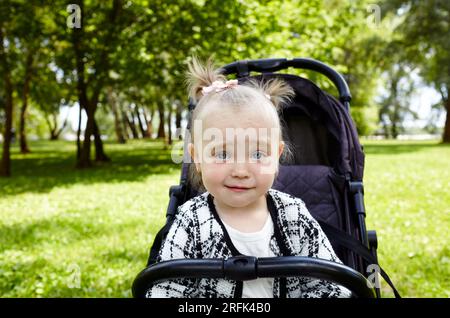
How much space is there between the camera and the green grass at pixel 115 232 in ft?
12.2

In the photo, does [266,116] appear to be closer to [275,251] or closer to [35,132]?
[275,251]

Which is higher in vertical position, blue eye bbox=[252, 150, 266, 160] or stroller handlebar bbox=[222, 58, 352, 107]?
stroller handlebar bbox=[222, 58, 352, 107]

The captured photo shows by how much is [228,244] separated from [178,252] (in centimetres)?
21

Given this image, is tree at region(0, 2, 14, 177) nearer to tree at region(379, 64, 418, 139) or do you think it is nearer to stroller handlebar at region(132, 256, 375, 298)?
stroller handlebar at region(132, 256, 375, 298)

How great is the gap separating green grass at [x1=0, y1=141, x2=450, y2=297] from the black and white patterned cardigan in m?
1.35

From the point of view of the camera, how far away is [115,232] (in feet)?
17.4

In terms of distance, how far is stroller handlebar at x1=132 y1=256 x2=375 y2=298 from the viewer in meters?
1.38

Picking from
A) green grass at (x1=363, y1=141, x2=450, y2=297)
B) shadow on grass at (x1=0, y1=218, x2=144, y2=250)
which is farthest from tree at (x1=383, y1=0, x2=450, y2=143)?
shadow on grass at (x1=0, y1=218, x2=144, y2=250)

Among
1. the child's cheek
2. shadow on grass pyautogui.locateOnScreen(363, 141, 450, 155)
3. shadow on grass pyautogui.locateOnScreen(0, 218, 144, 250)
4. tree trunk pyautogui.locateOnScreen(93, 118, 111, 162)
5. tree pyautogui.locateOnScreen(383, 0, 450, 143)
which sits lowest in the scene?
shadow on grass pyautogui.locateOnScreen(0, 218, 144, 250)

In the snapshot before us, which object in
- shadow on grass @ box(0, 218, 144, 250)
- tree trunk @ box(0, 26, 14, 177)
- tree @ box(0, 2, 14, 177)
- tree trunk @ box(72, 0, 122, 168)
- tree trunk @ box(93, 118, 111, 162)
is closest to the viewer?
shadow on grass @ box(0, 218, 144, 250)

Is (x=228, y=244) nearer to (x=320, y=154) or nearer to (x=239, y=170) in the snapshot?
(x=239, y=170)

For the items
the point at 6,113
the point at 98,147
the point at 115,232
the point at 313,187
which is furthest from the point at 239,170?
the point at 98,147

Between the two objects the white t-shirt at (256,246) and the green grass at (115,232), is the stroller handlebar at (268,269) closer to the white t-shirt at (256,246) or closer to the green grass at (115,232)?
the white t-shirt at (256,246)
